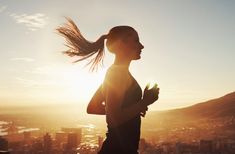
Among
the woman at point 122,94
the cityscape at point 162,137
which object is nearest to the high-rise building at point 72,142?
the cityscape at point 162,137

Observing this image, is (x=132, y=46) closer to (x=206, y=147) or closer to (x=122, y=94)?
(x=122, y=94)

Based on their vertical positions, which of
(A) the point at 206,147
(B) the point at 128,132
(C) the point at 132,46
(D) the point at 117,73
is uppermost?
(C) the point at 132,46

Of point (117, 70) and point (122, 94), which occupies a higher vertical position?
point (117, 70)

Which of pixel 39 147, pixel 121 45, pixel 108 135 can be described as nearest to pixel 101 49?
pixel 121 45

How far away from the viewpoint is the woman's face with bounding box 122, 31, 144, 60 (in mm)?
2965

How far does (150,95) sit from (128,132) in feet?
1.09

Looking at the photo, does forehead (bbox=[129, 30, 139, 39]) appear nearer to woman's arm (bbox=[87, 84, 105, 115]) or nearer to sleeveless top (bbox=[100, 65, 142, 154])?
sleeveless top (bbox=[100, 65, 142, 154])

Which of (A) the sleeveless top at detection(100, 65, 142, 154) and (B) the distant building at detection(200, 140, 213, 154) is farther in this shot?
(B) the distant building at detection(200, 140, 213, 154)

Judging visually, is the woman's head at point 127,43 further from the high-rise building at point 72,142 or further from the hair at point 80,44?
the high-rise building at point 72,142

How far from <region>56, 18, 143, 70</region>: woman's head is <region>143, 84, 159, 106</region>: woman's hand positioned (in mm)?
312

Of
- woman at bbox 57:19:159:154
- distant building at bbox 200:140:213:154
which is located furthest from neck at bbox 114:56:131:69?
distant building at bbox 200:140:213:154

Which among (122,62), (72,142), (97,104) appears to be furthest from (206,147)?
(122,62)

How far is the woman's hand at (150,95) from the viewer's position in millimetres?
2725

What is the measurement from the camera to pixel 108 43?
308cm
